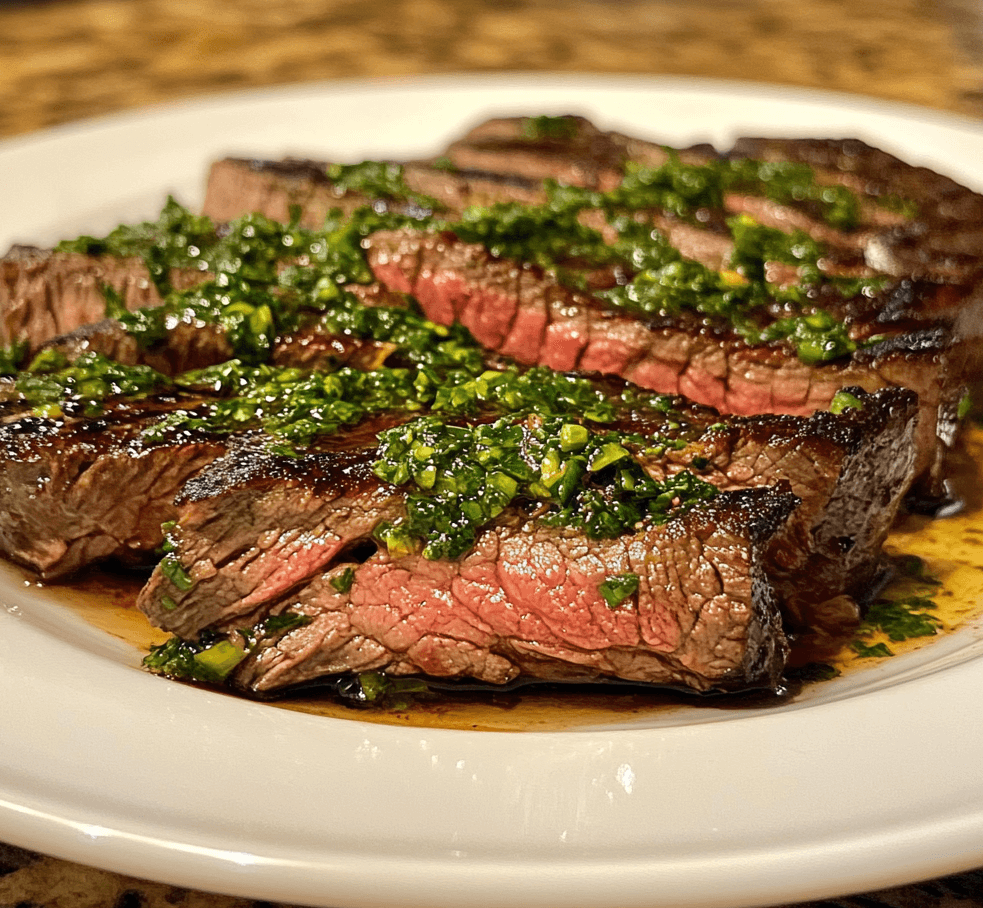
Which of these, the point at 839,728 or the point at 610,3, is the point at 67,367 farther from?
the point at 610,3

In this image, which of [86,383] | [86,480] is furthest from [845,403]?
[86,383]

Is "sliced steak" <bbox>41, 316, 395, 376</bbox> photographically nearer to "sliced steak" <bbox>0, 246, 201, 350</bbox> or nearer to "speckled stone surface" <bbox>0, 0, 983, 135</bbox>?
"sliced steak" <bbox>0, 246, 201, 350</bbox>

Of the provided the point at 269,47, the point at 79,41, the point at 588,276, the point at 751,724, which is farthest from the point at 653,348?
the point at 79,41

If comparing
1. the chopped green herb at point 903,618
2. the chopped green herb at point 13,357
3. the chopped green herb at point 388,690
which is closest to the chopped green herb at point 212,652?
the chopped green herb at point 388,690

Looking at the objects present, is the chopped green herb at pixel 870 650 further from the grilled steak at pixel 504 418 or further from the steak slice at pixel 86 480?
the steak slice at pixel 86 480

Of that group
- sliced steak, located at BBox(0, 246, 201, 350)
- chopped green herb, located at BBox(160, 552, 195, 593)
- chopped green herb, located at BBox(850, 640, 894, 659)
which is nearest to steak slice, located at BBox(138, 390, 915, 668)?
chopped green herb, located at BBox(160, 552, 195, 593)

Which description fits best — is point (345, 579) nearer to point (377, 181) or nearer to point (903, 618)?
point (903, 618)
